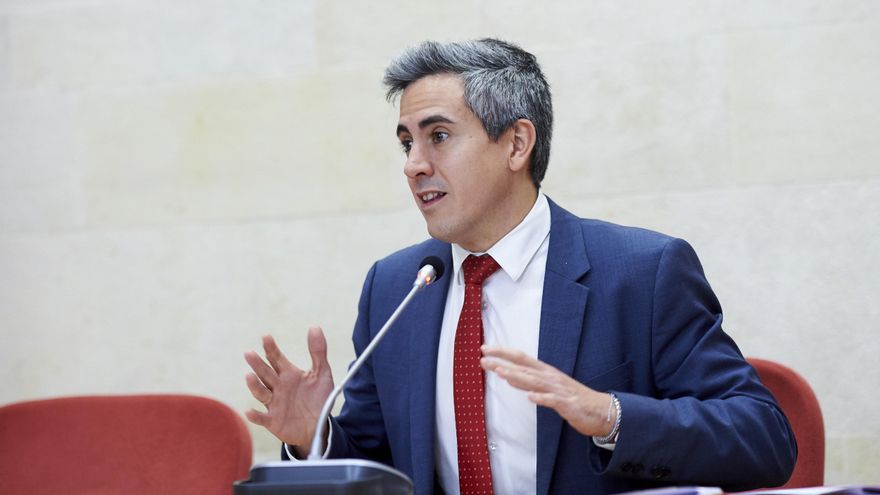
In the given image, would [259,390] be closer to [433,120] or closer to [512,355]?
[512,355]

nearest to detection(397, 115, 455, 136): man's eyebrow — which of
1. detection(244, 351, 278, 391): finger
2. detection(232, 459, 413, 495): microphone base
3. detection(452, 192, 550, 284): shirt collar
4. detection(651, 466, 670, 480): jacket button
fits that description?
detection(452, 192, 550, 284): shirt collar

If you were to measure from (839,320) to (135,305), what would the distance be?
229 cm

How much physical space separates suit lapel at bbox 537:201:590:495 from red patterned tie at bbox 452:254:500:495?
0.47ft

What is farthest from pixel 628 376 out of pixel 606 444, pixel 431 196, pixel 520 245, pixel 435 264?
pixel 431 196

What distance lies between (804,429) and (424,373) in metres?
0.87

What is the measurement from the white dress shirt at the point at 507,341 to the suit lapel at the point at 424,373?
0.10 ft

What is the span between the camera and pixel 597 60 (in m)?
3.33

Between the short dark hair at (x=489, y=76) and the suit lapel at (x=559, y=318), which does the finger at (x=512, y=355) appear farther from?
the short dark hair at (x=489, y=76)

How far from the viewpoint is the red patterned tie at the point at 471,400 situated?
2.33 metres

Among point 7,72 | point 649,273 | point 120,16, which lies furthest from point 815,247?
point 7,72

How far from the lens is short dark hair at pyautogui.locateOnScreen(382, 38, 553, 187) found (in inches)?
98.6

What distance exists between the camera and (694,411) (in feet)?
6.89

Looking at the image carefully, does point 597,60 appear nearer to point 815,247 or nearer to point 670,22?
point 670,22

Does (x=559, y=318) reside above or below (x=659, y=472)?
above
